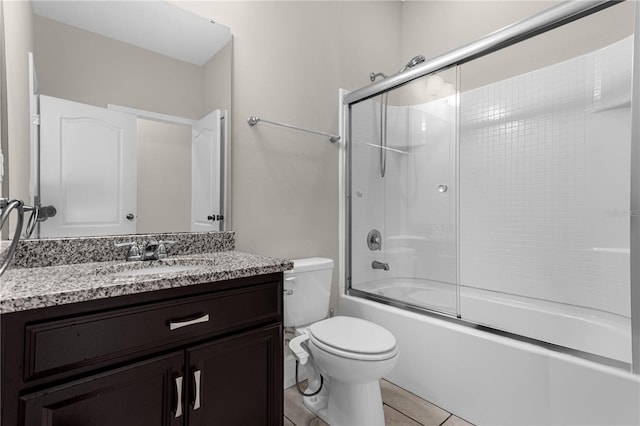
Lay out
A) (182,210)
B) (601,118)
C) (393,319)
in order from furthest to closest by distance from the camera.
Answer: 1. (393,319)
2. (601,118)
3. (182,210)

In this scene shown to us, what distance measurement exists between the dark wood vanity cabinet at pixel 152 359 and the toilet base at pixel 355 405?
38cm

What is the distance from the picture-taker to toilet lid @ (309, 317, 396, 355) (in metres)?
1.36

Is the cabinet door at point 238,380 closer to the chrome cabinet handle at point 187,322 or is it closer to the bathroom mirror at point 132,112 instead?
the chrome cabinet handle at point 187,322

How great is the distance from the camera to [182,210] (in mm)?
1536

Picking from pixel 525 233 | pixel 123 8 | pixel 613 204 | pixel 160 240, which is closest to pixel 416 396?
pixel 525 233

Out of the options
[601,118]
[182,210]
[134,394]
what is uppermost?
[601,118]

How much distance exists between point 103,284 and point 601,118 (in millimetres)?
2328

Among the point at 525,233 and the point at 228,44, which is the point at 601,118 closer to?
the point at 525,233

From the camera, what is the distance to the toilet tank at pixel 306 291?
175 centimetres

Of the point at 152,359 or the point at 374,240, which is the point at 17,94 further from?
the point at 374,240

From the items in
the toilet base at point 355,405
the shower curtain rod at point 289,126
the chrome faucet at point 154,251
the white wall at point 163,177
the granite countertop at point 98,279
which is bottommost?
the toilet base at point 355,405

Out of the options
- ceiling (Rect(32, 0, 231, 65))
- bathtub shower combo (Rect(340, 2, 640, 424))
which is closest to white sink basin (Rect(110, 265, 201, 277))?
ceiling (Rect(32, 0, 231, 65))

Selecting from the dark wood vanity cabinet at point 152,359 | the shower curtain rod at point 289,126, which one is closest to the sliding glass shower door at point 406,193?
the shower curtain rod at point 289,126

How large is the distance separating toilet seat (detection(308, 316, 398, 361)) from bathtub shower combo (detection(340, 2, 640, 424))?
1.24ft
